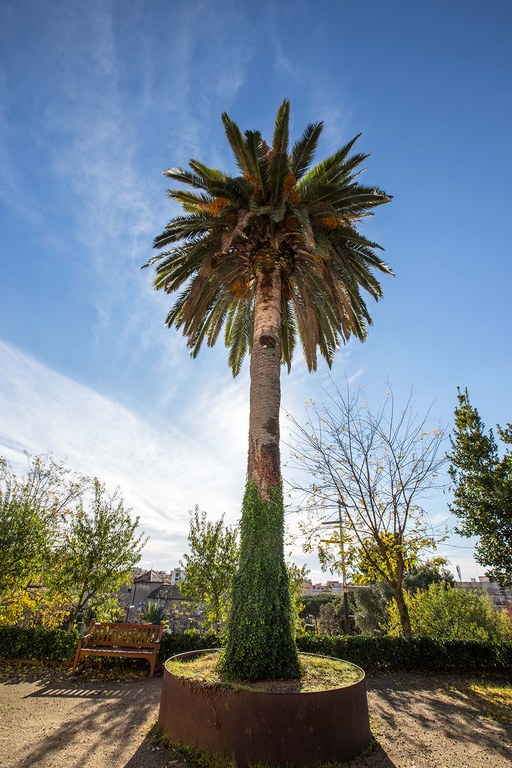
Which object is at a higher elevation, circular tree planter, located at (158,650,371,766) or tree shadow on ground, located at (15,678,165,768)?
circular tree planter, located at (158,650,371,766)

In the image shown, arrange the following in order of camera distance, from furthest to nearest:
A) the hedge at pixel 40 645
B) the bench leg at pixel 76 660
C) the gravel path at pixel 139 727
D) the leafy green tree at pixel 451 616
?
1. the leafy green tree at pixel 451 616
2. the hedge at pixel 40 645
3. the bench leg at pixel 76 660
4. the gravel path at pixel 139 727

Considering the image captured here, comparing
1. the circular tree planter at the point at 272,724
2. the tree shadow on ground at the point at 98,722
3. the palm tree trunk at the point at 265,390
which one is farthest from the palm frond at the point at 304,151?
the tree shadow on ground at the point at 98,722

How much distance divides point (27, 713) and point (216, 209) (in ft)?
38.7

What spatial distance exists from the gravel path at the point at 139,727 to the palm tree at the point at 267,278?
1752mm

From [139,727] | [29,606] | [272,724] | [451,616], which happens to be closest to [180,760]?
[272,724]

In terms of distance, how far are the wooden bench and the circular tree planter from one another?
563cm

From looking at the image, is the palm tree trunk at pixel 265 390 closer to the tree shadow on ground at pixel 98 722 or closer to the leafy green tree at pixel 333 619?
the tree shadow on ground at pixel 98 722

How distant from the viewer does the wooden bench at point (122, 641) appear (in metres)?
10.1

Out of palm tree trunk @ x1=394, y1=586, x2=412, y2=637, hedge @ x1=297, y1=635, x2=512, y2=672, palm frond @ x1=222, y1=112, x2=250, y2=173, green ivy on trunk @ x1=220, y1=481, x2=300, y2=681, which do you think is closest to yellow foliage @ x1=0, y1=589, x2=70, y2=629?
hedge @ x1=297, y1=635, x2=512, y2=672

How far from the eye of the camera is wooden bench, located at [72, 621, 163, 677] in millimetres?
10078

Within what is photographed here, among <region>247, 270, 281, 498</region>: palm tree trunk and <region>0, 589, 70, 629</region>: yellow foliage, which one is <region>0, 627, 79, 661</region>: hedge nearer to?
<region>0, 589, 70, 629</region>: yellow foliage

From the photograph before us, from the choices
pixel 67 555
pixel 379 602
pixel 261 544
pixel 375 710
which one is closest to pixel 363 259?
pixel 261 544

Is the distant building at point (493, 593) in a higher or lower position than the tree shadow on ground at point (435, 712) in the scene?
higher

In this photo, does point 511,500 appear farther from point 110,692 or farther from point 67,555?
point 67,555
